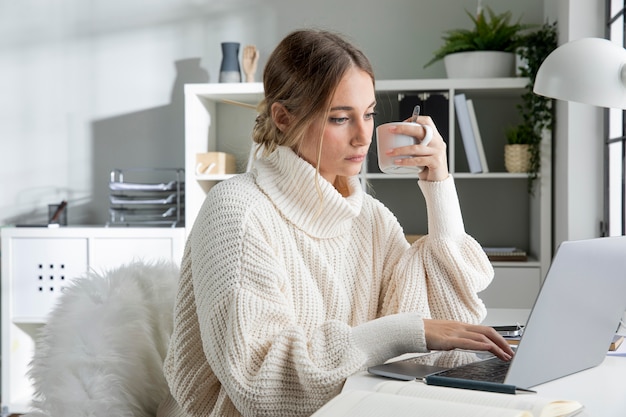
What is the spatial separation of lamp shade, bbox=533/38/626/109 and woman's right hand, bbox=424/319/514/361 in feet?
1.46

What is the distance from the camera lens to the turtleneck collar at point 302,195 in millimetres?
1350

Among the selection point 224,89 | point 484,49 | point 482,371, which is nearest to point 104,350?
point 482,371

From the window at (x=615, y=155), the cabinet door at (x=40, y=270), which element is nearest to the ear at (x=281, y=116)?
the window at (x=615, y=155)

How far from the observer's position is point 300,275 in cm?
131

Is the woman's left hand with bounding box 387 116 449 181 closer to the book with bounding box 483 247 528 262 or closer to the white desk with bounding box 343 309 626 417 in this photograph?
the white desk with bounding box 343 309 626 417

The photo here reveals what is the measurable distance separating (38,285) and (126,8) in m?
1.37

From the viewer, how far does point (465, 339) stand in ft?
3.72

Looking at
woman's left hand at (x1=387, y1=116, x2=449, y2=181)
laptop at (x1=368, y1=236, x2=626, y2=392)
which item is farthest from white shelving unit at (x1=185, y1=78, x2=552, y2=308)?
laptop at (x1=368, y1=236, x2=626, y2=392)

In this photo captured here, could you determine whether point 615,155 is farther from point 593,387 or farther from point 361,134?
point 593,387

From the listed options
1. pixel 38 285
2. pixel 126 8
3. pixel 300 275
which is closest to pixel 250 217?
pixel 300 275

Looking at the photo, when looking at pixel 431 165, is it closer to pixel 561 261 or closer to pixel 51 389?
pixel 561 261

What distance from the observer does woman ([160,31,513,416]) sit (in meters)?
1.13

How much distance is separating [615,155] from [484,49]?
78 centimetres

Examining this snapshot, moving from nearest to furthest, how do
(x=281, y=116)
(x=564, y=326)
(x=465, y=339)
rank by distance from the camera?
(x=564, y=326) < (x=465, y=339) < (x=281, y=116)
